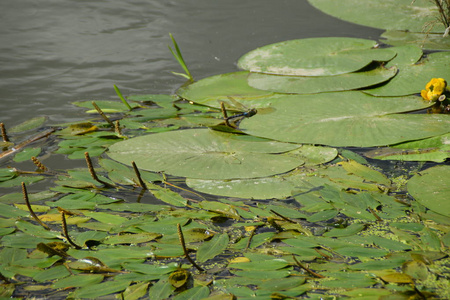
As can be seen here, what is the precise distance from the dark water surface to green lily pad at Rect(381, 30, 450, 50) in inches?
4.8

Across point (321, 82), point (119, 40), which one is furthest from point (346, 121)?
point (119, 40)

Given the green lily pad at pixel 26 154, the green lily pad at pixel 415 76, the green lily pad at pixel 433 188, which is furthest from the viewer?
the green lily pad at pixel 415 76

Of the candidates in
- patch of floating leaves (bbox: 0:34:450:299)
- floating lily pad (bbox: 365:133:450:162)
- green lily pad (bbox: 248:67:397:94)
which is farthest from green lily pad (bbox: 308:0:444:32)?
floating lily pad (bbox: 365:133:450:162)

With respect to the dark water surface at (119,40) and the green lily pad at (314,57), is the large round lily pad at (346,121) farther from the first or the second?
the dark water surface at (119,40)

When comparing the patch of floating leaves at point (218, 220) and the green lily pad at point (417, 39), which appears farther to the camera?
the green lily pad at point (417, 39)

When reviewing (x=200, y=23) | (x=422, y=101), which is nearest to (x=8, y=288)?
(x=422, y=101)

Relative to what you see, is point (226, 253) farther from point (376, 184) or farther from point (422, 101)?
point (422, 101)

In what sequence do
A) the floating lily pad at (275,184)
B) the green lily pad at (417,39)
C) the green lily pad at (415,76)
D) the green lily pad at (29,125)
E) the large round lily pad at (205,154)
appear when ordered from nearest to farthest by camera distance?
the floating lily pad at (275,184) < the large round lily pad at (205,154) < the green lily pad at (29,125) < the green lily pad at (415,76) < the green lily pad at (417,39)

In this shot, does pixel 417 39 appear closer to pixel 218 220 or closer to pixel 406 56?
pixel 406 56

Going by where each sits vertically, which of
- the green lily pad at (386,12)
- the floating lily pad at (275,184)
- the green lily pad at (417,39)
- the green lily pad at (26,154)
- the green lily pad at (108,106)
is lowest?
the green lily pad at (26,154)

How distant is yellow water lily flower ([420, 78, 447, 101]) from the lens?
2037mm

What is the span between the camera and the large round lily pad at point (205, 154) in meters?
1.65

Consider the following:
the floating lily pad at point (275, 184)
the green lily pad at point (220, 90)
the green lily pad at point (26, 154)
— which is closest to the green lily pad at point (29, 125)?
the green lily pad at point (26, 154)

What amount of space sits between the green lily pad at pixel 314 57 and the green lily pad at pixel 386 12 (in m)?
0.53
